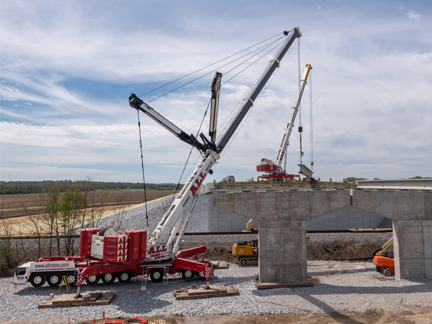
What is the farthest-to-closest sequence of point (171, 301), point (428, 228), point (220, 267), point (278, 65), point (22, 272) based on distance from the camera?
point (278, 65) → point (220, 267) → point (428, 228) → point (22, 272) → point (171, 301)

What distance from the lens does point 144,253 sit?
62.3 feet

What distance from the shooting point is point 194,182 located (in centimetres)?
2105

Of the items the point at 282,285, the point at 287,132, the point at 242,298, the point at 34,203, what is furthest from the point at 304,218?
the point at 34,203

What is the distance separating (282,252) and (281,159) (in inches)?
819

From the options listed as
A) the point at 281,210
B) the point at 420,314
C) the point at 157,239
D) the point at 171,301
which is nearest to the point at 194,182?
the point at 157,239

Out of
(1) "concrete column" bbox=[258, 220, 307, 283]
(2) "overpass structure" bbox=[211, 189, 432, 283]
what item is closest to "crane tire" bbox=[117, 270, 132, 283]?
(2) "overpass structure" bbox=[211, 189, 432, 283]

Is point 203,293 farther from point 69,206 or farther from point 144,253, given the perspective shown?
point 69,206

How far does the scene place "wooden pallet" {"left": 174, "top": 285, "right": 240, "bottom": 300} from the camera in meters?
16.9

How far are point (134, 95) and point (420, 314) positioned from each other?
2083cm

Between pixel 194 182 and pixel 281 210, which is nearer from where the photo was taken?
pixel 281 210

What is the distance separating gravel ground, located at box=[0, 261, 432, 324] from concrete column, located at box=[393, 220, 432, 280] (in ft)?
2.77

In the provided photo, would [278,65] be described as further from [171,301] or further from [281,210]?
[171,301]

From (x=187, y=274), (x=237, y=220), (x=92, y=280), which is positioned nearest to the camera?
(x=92, y=280)

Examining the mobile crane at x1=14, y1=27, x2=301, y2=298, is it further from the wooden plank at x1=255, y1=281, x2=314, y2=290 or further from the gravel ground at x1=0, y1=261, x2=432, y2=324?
the wooden plank at x1=255, y1=281, x2=314, y2=290
